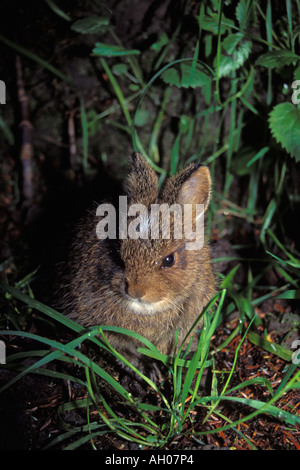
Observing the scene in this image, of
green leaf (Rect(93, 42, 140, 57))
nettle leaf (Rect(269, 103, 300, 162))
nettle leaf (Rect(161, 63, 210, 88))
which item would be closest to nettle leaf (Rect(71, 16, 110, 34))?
green leaf (Rect(93, 42, 140, 57))

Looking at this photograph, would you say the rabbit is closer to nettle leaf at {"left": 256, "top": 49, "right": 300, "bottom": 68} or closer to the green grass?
the green grass

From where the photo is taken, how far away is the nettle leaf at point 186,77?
366 centimetres

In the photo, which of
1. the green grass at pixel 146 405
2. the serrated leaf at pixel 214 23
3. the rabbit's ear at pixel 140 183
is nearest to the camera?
the green grass at pixel 146 405

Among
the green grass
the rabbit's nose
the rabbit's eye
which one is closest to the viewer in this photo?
the green grass

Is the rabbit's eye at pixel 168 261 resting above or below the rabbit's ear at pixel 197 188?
below

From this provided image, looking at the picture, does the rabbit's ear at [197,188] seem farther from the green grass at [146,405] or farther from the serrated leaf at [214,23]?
the serrated leaf at [214,23]

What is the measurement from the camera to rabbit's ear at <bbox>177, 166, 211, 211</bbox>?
9.24ft

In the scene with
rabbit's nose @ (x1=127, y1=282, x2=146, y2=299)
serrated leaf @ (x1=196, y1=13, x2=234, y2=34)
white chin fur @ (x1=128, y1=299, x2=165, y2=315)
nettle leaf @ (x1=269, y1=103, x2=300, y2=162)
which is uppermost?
serrated leaf @ (x1=196, y1=13, x2=234, y2=34)

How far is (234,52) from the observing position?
3.54 m

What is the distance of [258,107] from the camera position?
14.0ft

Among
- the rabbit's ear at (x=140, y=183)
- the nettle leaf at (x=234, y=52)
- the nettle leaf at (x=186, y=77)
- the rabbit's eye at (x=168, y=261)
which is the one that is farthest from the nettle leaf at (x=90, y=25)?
the rabbit's eye at (x=168, y=261)

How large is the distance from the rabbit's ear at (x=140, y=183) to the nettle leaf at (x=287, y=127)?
1071 mm

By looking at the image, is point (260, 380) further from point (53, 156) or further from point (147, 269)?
point (53, 156)

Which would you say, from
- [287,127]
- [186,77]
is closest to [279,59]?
[287,127]
